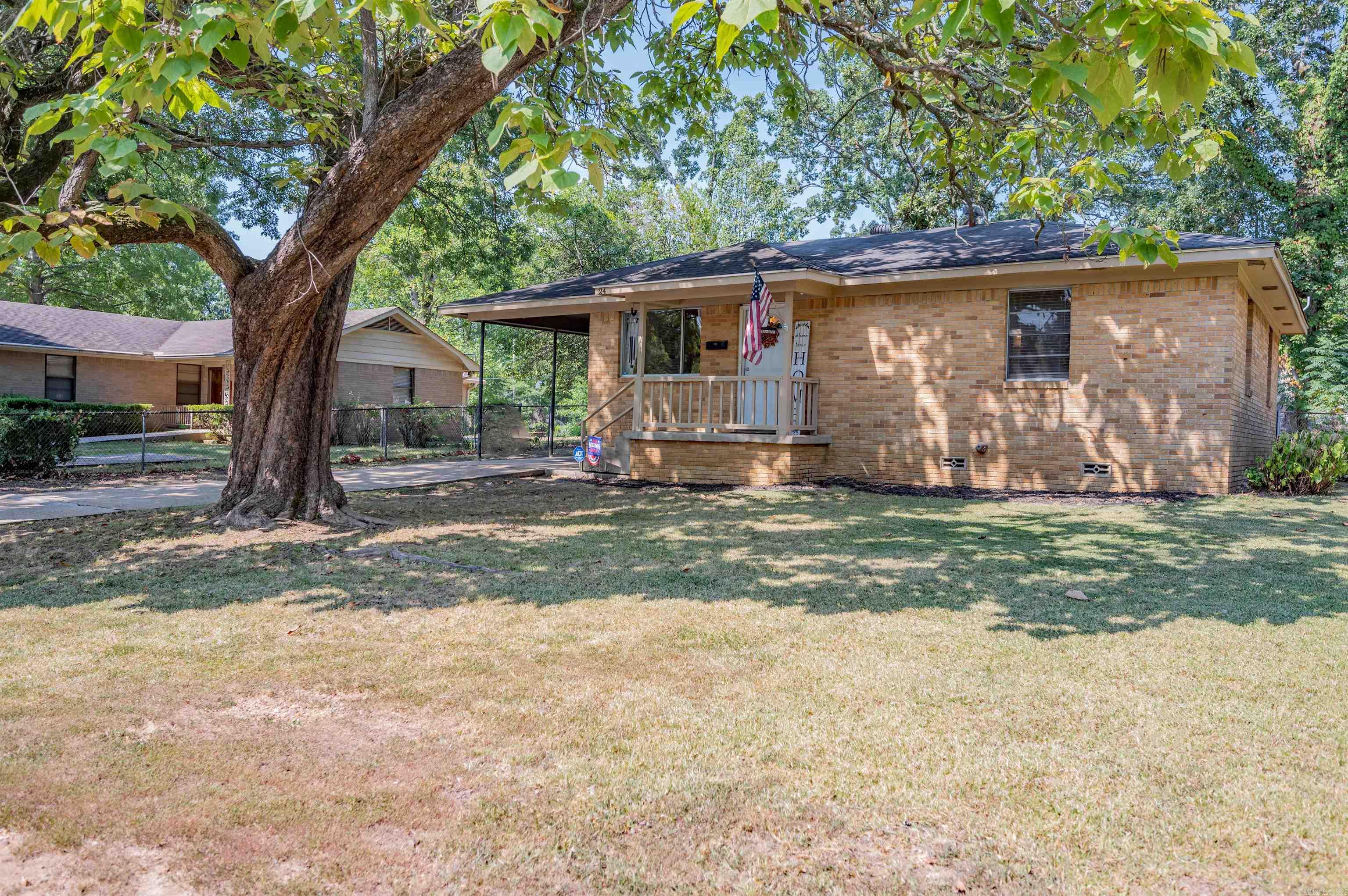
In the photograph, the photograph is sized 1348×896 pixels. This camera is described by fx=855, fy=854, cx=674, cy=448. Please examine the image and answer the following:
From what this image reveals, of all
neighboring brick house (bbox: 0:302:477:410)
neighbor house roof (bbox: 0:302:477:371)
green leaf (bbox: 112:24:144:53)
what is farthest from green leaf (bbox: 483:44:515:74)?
neighboring brick house (bbox: 0:302:477:410)

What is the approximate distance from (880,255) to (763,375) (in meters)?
2.84

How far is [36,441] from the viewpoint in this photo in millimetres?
12641

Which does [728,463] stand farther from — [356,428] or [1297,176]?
[1297,176]

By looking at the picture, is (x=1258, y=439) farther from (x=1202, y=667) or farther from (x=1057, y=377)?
(x=1202, y=667)

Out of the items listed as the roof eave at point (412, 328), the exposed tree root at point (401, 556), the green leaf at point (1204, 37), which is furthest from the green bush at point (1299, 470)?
the roof eave at point (412, 328)

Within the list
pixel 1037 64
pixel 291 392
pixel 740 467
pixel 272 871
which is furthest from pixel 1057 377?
pixel 272 871

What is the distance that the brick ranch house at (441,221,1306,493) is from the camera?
11.6m

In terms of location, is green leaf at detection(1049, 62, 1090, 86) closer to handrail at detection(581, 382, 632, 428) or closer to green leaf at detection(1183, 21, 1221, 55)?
green leaf at detection(1183, 21, 1221, 55)

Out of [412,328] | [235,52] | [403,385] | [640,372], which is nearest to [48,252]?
[235,52]

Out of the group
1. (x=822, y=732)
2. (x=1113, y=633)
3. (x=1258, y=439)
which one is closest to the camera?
(x=822, y=732)

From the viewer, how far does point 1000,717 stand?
10.8 feet

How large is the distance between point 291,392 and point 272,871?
22.0 feet

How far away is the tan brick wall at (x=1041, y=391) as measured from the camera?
11.5m

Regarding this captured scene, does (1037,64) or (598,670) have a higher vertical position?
(1037,64)
